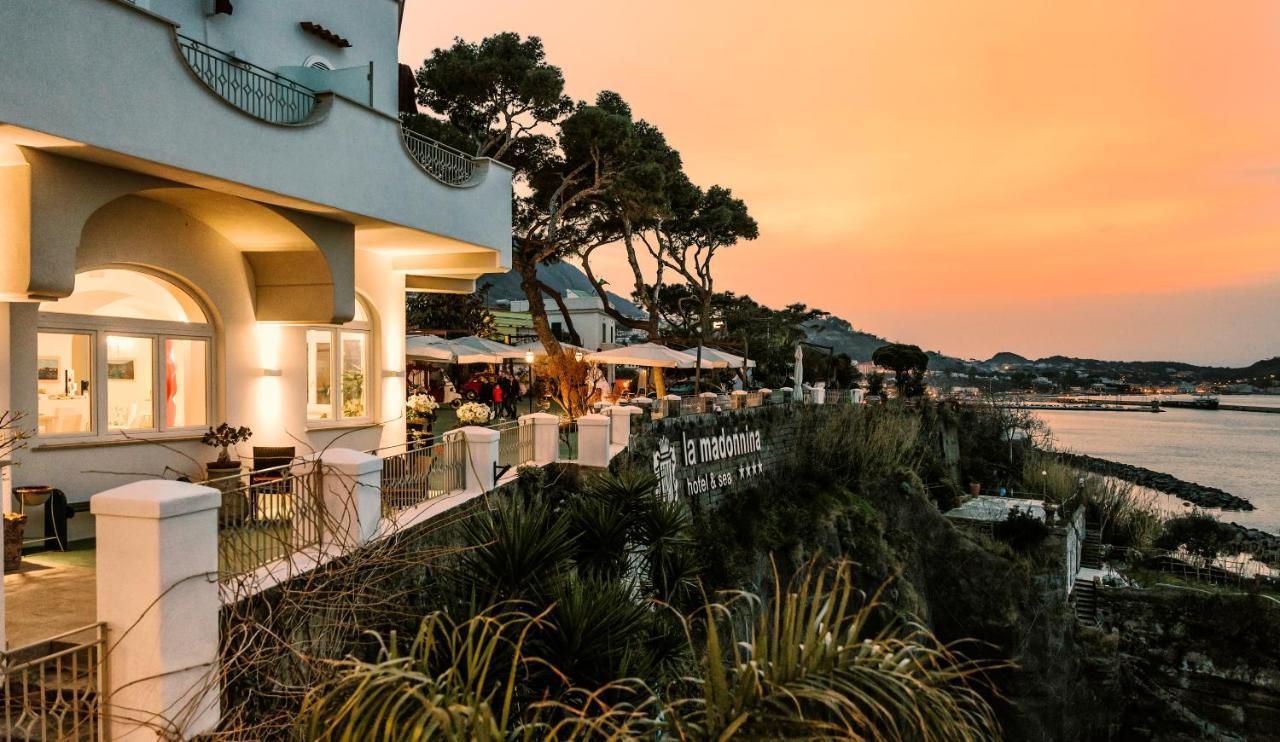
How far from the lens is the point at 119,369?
30.0ft

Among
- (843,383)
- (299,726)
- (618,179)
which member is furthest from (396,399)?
(843,383)

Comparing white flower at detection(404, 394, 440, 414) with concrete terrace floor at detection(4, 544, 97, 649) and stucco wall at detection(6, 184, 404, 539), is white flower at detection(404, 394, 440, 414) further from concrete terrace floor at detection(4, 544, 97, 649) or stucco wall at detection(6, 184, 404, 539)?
concrete terrace floor at detection(4, 544, 97, 649)

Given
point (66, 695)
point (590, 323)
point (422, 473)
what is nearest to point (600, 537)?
point (422, 473)

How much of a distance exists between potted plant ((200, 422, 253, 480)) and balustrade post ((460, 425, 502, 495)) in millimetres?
2889

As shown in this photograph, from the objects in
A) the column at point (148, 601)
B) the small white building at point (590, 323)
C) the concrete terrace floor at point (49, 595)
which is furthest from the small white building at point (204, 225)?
the small white building at point (590, 323)

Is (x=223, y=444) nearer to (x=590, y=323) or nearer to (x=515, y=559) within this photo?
(x=515, y=559)

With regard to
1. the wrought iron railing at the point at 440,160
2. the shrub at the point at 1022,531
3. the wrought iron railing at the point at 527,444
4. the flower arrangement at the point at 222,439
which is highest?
the wrought iron railing at the point at 440,160

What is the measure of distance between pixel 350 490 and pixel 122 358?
460 centimetres

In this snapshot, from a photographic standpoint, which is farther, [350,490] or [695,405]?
[695,405]

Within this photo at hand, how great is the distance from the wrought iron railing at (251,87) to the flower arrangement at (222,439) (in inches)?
158

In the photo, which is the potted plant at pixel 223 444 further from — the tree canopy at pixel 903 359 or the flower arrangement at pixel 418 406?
the tree canopy at pixel 903 359

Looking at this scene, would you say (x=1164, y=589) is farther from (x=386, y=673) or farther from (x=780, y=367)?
(x=386, y=673)

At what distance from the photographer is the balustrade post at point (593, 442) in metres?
13.3

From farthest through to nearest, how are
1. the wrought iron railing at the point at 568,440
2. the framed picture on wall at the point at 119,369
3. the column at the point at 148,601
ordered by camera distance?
the wrought iron railing at the point at 568,440
the framed picture on wall at the point at 119,369
the column at the point at 148,601
